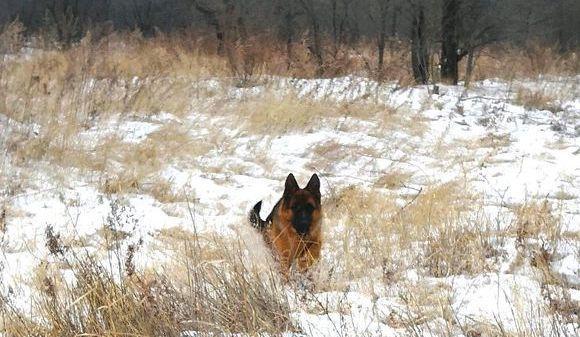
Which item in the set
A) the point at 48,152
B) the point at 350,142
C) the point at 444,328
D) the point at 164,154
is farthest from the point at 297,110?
the point at 444,328

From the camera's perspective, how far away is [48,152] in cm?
536

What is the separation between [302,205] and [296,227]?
150mm

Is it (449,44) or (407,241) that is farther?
(449,44)

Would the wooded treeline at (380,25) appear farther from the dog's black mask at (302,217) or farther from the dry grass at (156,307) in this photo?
the dry grass at (156,307)

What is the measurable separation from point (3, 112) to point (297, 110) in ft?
9.43

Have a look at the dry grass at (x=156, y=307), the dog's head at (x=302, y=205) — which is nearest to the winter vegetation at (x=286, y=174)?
the dry grass at (x=156, y=307)

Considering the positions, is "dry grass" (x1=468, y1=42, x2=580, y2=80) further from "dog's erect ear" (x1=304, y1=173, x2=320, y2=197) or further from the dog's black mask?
the dog's black mask

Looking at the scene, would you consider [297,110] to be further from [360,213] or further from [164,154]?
[360,213]

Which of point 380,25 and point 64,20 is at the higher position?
point 64,20

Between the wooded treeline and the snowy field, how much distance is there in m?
1.21

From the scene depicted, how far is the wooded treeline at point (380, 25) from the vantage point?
410 inches

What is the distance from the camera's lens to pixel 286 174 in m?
5.75

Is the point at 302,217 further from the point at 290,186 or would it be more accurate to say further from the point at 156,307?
the point at 156,307

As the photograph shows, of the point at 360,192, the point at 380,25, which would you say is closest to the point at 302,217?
the point at 360,192
